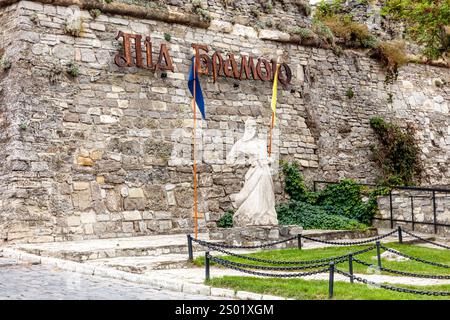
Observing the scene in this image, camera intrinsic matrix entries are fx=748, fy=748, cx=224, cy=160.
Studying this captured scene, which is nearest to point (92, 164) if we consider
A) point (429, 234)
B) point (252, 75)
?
point (252, 75)

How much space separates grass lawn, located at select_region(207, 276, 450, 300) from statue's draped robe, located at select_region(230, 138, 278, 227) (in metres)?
4.22

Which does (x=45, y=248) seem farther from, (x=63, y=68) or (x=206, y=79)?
(x=206, y=79)

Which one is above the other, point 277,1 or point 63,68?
point 277,1

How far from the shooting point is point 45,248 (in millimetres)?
12336

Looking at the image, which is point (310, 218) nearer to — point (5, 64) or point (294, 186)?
point (294, 186)

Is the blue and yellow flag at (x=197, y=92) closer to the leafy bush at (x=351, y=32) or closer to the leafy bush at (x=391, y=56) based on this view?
the leafy bush at (x=351, y=32)

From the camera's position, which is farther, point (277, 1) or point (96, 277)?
point (277, 1)

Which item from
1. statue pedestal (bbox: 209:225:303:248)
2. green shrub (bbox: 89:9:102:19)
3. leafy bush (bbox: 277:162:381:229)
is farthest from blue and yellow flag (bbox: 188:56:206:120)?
leafy bush (bbox: 277:162:381:229)

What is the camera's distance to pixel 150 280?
30.6 feet

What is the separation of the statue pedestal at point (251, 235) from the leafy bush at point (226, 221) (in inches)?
95.2

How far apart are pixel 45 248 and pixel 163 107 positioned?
4.92 meters

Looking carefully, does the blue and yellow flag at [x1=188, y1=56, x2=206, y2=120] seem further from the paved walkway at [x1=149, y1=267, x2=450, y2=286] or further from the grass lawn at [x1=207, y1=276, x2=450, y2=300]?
the grass lawn at [x1=207, y1=276, x2=450, y2=300]

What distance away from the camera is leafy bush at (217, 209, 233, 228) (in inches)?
643

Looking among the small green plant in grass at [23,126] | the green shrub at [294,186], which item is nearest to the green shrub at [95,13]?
the small green plant in grass at [23,126]
